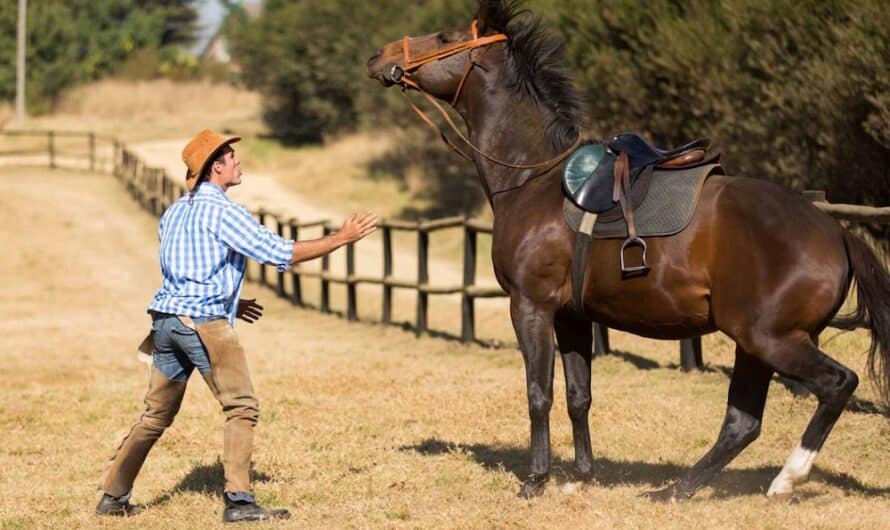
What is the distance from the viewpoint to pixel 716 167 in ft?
20.4

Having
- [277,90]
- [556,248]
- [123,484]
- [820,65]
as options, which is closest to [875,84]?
[820,65]

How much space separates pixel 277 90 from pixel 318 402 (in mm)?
35083

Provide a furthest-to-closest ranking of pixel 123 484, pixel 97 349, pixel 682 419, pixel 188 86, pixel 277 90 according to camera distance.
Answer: pixel 188 86 < pixel 277 90 < pixel 97 349 < pixel 682 419 < pixel 123 484

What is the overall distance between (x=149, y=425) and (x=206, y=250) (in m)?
0.97

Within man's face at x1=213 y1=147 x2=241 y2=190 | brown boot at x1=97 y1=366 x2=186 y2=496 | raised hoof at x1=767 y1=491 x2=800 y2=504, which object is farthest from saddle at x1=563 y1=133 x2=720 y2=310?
brown boot at x1=97 y1=366 x2=186 y2=496

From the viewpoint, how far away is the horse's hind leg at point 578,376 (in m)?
6.61

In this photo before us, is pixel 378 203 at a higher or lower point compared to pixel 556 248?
lower

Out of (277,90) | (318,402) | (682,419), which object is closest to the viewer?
(682,419)

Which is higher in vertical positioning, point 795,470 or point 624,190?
point 624,190

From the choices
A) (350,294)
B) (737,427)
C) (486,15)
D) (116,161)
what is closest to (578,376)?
(737,427)

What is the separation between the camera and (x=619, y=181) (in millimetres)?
6090

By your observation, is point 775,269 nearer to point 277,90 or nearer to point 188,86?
point 277,90

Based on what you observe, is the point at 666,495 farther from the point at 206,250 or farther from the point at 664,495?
the point at 206,250

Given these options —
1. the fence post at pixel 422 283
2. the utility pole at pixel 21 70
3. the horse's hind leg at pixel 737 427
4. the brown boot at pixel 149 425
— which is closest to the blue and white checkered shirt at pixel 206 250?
the brown boot at pixel 149 425
